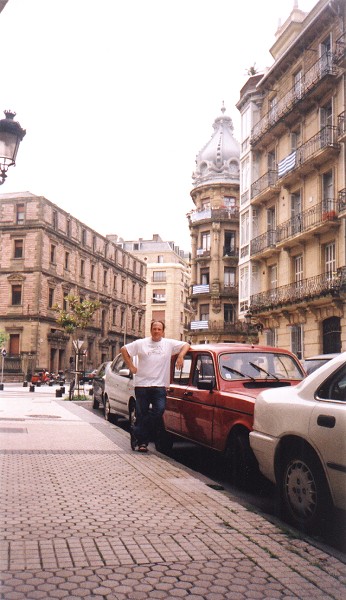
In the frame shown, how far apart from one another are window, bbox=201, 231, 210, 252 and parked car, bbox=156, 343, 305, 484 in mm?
43504

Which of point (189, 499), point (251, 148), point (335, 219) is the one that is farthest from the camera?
point (251, 148)

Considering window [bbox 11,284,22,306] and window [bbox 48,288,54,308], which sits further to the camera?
window [bbox 48,288,54,308]

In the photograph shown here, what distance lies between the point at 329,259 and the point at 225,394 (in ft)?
66.4

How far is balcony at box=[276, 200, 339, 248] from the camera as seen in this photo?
2478cm

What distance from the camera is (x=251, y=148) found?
34.7m

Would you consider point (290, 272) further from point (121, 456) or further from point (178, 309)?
point (178, 309)

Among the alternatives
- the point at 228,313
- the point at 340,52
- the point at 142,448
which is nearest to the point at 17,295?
the point at 228,313

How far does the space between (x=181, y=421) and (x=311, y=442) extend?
153 inches

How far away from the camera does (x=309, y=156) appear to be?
2681cm

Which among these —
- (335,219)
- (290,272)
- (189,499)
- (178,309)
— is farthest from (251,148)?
(178,309)

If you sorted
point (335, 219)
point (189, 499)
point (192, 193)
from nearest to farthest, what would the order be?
point (189, 499) < point (335, 219) < point (192, 193)

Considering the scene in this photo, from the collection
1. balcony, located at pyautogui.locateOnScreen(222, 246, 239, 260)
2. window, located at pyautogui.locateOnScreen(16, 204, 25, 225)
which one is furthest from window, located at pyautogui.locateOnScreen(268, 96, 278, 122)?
window, located at pyautogui.locateOnScreen(16, 204, 25, 225)

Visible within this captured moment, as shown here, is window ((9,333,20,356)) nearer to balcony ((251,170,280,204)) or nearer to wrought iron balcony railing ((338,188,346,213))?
balcony ((251,170,280,204))

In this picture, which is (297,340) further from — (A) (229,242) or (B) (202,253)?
(B) (202,253)
